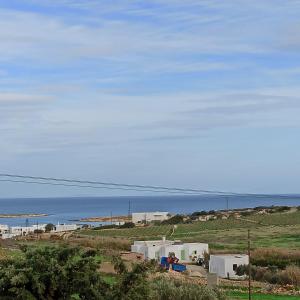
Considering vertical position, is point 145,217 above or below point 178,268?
above

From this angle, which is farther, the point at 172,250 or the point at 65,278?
the point at 172,250

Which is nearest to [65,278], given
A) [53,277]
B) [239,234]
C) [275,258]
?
[53,277]

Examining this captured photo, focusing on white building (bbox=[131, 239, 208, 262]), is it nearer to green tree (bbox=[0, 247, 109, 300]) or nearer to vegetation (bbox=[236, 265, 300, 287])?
vegetation (bbox=[236, 265, 300, 287])

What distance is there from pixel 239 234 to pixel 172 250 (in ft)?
84.1

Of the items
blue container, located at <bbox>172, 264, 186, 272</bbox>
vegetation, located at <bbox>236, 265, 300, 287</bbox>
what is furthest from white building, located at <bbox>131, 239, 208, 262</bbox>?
vegetation, located at <bbox>236, 265, 300, 287</bbox>

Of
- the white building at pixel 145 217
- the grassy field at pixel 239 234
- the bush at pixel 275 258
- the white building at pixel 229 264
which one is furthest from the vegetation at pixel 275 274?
the white building at pixel 145 217

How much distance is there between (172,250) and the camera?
49.7m

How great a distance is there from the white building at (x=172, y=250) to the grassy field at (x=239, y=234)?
22.9ft

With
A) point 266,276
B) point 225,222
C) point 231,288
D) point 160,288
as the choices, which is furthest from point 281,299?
point 225,222

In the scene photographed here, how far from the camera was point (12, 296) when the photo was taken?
12891 millimetres

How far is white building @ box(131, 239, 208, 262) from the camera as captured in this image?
160 ft

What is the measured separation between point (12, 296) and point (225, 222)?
84805 millimetres

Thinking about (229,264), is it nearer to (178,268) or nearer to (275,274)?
(275,274)

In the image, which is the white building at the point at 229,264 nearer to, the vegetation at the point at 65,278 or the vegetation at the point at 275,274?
the vegetation at the point at 275,274
